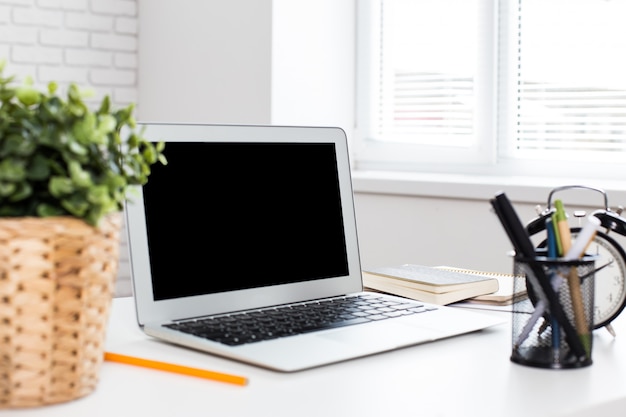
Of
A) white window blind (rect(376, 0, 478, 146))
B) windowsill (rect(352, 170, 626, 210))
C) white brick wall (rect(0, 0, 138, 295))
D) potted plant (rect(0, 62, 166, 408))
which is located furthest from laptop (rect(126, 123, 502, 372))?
white brick wall (rect(0, 0, 138, 295))

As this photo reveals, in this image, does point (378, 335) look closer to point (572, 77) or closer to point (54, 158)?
point (54, 158)

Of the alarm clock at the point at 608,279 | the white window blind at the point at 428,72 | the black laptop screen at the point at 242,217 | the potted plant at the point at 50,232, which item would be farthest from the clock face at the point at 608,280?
the white window blind at the point at 428,72

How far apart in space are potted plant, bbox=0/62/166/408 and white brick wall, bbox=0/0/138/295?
7.99ft

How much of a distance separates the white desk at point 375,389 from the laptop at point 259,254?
24 millimetres

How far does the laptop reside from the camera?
1.05 metres

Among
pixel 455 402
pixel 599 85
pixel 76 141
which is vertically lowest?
pixel 455 402

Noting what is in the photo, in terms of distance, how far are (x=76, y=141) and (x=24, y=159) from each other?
0.04 m

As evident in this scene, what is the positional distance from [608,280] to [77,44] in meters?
2.67

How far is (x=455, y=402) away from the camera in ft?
2.82

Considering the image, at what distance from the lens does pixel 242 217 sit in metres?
1.20

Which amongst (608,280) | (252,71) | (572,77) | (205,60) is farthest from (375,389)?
(205,60)

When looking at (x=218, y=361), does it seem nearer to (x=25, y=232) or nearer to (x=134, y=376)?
Answer: (x=134, y=376)

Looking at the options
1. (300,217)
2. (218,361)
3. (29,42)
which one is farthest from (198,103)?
(218,361)

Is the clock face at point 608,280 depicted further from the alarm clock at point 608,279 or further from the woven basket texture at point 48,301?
the woven basket texture at point 48,301
